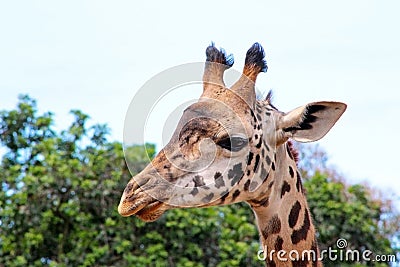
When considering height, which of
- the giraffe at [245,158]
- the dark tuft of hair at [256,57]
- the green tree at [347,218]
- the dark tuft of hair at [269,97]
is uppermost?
the green tree at [347,218]

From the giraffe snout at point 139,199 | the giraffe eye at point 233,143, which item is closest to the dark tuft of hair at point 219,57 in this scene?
the giraffe eye at point 233,143

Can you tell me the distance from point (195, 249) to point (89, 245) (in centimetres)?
91

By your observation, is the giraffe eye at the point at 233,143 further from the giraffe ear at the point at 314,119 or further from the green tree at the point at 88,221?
the green tree at the point at 88,221

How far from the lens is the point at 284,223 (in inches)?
142

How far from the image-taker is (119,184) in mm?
7363

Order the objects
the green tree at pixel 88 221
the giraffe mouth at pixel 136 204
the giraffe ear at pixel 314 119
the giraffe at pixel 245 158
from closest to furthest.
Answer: the giraffe mouth at pixel 136 204 → the giraffe at pixel 245 158 → the giraffe ear at pixel 314 119 → the green tree at pixel 88 221

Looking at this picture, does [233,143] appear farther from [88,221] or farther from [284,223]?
[88,221]

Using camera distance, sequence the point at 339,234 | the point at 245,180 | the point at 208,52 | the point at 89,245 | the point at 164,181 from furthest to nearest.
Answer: the point at 339,234
the point at 89,245
the point at 208,52
the point at 245,180
the point at 164,181

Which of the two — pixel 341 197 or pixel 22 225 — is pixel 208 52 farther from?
pixel 341 197

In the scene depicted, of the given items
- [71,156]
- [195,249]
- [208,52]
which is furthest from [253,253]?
[208,52]

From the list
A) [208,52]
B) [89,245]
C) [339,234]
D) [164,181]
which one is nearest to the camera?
[164,181]

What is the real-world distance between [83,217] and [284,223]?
3896 mm

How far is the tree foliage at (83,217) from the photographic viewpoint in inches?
284

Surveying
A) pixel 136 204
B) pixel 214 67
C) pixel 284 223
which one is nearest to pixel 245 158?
pixel 284 223
